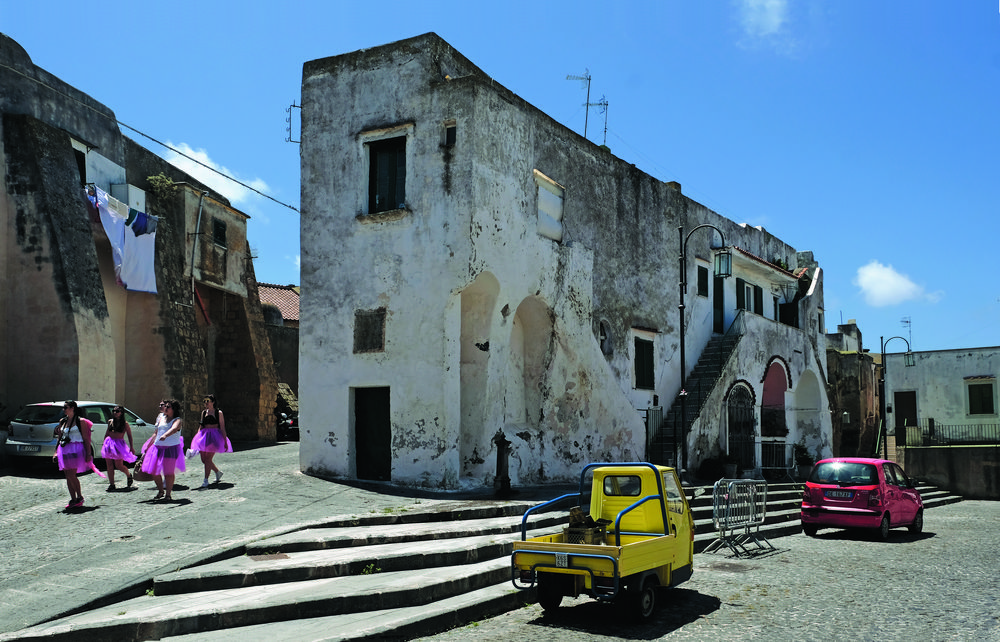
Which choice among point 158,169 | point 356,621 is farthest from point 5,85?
point 356,621

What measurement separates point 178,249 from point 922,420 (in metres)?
34.7

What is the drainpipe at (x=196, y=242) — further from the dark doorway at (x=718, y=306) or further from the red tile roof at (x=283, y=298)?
the dark doorway at (x=718, y=306)

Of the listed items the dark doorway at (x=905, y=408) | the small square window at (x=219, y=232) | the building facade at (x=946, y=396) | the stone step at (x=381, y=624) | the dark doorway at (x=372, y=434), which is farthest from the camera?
the dark doorway at (x=905, y=408)

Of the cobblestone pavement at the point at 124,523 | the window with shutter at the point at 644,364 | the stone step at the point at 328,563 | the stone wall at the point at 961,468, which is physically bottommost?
the stone wall at the point at 961,468

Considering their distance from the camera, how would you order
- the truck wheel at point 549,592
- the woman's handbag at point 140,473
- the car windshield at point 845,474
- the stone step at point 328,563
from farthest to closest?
the car windshield at point 845,474 < the woman's handbag at point 140,473 < the stone step at point 328,563 < the truck wheel at point 549,592

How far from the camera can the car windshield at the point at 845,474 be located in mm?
15008

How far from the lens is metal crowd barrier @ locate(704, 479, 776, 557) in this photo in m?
12.6

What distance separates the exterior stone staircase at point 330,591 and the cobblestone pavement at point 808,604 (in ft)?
2.05

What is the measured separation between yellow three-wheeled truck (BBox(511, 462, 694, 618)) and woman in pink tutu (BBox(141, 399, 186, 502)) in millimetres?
6806

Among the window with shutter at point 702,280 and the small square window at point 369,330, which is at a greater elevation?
the window with shutter at point 702,280

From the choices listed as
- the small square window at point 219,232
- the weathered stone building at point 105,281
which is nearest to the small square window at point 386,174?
the weathered stone building at point 105,281

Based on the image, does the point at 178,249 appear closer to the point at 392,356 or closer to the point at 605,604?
the point at 392,356

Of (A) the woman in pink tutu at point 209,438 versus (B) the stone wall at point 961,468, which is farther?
(B) the stone wall at point 961,468

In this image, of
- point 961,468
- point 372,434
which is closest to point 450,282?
point 372,434
